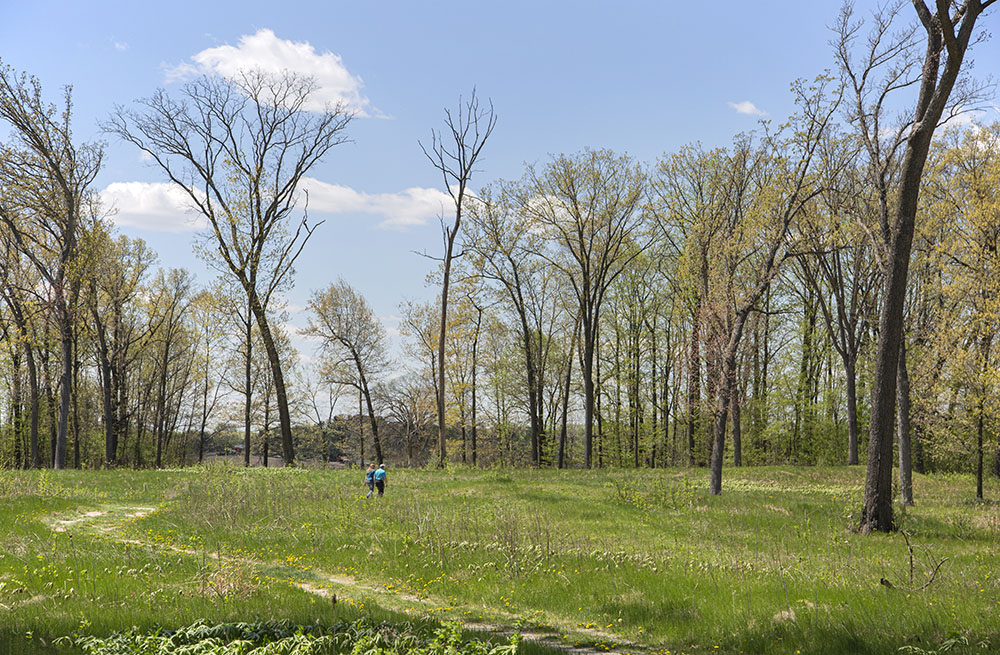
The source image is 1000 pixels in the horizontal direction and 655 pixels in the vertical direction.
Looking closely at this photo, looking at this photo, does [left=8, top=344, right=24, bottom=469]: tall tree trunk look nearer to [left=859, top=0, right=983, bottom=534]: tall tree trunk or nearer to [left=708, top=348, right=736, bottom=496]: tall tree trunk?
[left=708, top=348, right=736, bottom=496]: tall tree trunk

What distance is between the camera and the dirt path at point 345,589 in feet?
21.9

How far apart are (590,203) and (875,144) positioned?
15461 mm

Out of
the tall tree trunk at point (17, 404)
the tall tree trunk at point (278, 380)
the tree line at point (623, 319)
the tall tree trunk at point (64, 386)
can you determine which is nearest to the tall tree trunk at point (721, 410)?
the tree line at point (623, 319)

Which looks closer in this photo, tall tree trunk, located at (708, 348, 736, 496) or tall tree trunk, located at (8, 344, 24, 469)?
tall tree trunk, located at (708, 348, 736, 496)

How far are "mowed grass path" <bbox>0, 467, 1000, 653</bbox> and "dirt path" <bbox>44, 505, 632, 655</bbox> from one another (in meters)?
0.07

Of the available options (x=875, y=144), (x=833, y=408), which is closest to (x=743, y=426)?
(x=833, y=408)

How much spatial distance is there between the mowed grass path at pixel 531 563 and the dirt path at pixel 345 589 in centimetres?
7

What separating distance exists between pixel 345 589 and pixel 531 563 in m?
2.88

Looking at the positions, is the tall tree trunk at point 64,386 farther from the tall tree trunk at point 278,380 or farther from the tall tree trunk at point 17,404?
the tall tree trunk at point 17,404

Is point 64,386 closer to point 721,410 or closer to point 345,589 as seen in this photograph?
point 345,589

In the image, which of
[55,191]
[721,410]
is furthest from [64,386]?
[721,410]

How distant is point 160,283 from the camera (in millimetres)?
37125

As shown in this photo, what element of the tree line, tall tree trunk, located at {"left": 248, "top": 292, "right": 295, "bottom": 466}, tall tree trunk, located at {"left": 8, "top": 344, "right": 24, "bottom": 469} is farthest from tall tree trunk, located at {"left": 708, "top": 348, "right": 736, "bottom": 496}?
tall tree trunk, located at {"left": 8, "top": 344, "right": 24, "bottom": 469}

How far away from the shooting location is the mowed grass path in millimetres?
6633
